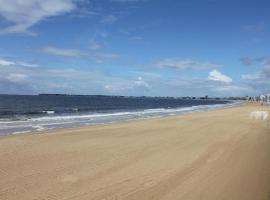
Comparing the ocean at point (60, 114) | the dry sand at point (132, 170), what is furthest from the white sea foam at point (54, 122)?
the dry sand at point (132, 170)

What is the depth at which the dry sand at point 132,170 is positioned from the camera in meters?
7.58

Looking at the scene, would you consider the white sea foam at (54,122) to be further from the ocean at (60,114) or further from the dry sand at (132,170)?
the dry sand at (132,170)

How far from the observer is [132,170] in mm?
9578

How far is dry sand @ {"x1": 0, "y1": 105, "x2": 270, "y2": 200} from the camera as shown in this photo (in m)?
7.58

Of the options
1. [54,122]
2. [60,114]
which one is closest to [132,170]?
[54,122]

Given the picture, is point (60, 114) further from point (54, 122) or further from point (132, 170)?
point (132, 170)

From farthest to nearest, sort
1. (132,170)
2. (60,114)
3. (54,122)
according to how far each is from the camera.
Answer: (60,114), (54,122), (132,170)

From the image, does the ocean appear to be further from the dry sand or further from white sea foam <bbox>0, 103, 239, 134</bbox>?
the dry sand

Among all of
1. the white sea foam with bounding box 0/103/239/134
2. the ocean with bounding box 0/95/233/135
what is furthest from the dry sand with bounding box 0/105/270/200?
the ocean with bounding box 0/95/233/135

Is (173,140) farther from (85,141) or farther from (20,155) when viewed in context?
(20,155)

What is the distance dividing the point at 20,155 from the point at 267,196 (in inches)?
300

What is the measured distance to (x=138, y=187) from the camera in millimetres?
7961

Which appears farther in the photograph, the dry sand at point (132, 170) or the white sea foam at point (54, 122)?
the white sea foam at point (54, 122)

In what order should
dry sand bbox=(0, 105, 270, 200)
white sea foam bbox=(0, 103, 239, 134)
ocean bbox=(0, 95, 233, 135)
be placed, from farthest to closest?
ocean bbox=(0, 95, 233, 135)
white sea foam bbox=(0, 103, 239, 134)
dry sand bbox=(0, 105, 270, 200)
